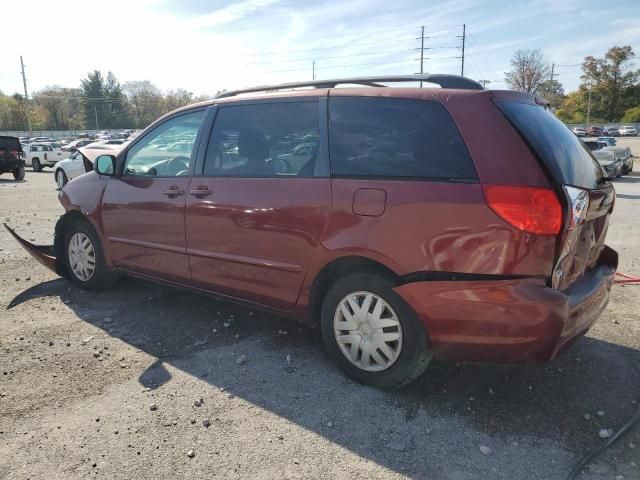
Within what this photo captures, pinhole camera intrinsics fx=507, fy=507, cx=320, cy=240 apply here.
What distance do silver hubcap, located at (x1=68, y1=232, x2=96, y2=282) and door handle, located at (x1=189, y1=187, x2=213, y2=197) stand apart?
1668mm

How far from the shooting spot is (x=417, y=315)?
9.59ft

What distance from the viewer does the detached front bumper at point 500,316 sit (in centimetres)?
263

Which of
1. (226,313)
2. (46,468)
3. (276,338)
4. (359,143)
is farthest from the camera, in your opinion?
(226,313)

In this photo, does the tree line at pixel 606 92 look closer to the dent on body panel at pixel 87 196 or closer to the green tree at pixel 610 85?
the green tree at pixel 610 85

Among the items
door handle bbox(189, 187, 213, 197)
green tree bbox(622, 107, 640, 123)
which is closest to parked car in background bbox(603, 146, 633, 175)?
door handle bbox(189, 187, 213, 197)

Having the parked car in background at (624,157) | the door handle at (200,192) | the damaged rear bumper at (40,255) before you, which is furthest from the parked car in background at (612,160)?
the damaged rear bumper at (40,255)

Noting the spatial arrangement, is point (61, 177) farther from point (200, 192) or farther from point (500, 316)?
point (500, 316)

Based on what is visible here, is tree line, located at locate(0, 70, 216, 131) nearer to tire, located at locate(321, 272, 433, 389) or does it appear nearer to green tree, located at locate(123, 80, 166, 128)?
green tree, located at locate(123, 80, 166, 128)

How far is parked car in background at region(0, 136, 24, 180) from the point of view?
65.6ft

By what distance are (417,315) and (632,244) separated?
19.9 ft

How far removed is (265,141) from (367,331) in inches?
61.0

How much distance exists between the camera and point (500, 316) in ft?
8.81

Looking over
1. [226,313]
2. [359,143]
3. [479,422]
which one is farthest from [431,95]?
[226,313]

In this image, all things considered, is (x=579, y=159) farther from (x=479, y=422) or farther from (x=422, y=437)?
(x=422, y=437)
